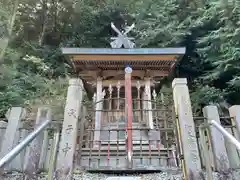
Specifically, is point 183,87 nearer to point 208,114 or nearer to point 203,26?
point 208,114

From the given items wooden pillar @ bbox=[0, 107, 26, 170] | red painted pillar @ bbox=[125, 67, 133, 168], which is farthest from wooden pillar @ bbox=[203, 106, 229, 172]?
wooden pillar @ bbox=[0, 107, 26, 170]

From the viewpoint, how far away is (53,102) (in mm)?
8805

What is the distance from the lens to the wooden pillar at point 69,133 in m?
2.87

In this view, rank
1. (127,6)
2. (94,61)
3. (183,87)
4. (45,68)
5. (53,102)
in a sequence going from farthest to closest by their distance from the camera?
(127,6)
(45,68)
(53,102)
(94,61)
(183,87)

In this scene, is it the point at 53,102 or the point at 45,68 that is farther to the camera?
the point at 45,68

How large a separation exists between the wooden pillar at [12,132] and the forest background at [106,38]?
419cm

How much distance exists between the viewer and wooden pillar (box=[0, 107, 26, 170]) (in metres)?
3.45

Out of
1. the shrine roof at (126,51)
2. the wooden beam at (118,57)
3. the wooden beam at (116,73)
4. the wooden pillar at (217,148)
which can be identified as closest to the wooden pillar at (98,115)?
the wooden beam at (116,73)

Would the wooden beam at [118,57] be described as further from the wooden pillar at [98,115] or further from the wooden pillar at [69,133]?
the wooden pillar at [69,133]

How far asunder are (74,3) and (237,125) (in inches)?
504

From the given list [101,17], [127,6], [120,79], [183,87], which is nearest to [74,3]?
[101,17]

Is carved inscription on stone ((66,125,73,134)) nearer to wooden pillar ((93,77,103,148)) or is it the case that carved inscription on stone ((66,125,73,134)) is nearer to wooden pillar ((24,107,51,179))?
wooden pillar ((24,107,51,179))

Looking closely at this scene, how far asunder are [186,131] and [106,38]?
1110cm

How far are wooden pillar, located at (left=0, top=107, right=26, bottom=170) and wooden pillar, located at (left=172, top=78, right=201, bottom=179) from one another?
7.62ft
